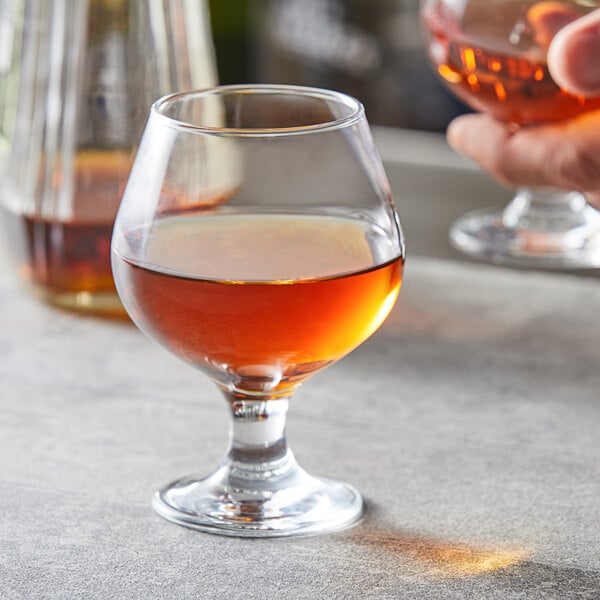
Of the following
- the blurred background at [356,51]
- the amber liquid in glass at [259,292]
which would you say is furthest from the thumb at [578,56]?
the blurred background at [356,51]

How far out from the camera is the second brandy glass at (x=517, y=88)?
93cm

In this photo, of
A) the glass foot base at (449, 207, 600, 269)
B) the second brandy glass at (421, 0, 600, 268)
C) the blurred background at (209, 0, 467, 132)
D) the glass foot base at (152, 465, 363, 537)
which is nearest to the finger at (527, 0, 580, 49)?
the second brandy glass at (421, 0, 600, 268)

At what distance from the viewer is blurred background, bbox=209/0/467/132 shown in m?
2.95

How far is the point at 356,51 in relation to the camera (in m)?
3.02

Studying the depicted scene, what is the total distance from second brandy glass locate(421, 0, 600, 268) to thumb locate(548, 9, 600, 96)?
4cm

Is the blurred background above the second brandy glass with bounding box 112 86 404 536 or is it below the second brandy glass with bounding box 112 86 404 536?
below

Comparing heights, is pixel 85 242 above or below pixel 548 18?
below

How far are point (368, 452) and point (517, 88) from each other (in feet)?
1.04

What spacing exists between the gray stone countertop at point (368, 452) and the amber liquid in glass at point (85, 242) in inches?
0.9

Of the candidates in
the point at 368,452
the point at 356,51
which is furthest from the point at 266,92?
the point at 356,51

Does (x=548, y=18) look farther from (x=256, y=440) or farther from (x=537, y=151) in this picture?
(x=256, y=440)

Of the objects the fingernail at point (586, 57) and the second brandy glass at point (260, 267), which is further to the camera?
the fingernail at point (586, 57)

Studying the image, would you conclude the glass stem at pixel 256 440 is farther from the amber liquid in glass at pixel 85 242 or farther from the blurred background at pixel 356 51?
the blurred background at pixel 356 51

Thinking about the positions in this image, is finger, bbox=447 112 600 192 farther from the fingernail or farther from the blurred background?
the blurred background
